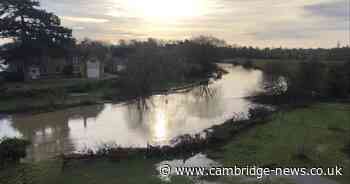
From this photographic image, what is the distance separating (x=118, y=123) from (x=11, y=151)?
10469 mm

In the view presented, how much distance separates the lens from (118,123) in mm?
22500

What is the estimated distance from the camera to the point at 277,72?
36188mm

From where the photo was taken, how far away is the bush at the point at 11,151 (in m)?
12.1

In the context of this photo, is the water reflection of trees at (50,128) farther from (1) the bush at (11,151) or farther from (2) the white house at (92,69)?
(2) the white house at (92,69)

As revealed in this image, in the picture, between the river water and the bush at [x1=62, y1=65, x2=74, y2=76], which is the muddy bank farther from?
the bush at [x1=62, y1=65, x2=74, y2=76]

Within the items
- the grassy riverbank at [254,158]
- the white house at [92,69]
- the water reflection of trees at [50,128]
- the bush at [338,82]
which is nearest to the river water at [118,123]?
the water reflection of trees at [50,128]

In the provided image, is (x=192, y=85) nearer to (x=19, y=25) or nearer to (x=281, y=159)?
(x=19, y=25)

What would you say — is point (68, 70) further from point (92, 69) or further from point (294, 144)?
point (294, 144)

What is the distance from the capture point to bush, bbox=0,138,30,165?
12.1 meters

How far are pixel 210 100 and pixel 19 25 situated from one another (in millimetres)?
21514

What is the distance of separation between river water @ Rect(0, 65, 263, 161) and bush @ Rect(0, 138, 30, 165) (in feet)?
6.18

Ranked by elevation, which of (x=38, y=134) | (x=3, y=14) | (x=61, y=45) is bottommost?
(x=38, y=134)

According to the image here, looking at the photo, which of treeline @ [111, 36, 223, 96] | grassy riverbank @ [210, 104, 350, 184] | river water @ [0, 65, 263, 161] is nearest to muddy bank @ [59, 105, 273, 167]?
grassy riverbank @ [210, 104, 350, 184]

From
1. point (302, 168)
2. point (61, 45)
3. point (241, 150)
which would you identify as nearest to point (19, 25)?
point (61, 45)
